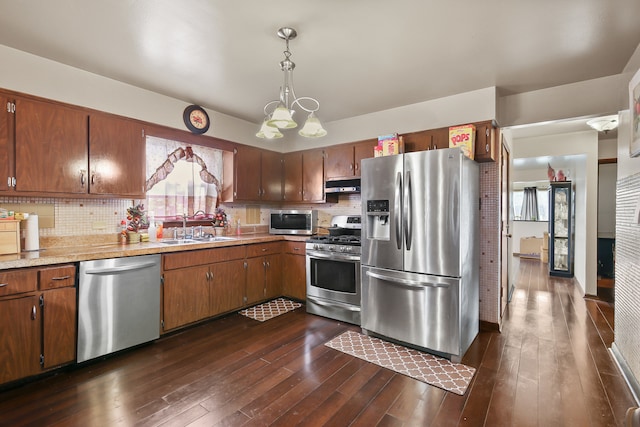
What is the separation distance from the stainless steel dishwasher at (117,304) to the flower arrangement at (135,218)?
0.64m

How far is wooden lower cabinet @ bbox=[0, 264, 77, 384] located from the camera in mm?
2033

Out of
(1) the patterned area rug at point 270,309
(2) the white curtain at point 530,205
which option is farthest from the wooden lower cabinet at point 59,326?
(2) the white curtain at point 530,205

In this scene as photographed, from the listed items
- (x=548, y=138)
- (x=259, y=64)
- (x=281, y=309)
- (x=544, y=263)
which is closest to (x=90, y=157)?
(x=259, y=64)

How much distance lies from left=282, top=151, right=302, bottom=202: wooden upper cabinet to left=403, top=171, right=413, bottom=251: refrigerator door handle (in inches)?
84.4

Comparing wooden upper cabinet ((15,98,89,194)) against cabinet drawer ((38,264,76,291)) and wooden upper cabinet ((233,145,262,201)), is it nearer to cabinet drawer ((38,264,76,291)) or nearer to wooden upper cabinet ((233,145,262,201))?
cabinet drawer ((38,264,76,291))

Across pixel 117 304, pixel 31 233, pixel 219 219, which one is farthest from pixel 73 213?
pixel 219 219

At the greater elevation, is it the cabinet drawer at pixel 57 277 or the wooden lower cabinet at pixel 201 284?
the cabinet drawer at pixel 57 277

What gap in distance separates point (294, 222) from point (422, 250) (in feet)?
6.84

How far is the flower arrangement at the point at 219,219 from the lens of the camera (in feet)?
13.2

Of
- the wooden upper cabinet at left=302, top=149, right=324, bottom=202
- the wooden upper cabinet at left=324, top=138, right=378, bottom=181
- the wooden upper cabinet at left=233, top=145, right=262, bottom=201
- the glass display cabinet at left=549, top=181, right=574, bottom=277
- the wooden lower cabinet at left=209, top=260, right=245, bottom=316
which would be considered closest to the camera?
the wooden lower cabinet at left=209, top=260, right=245, bottom=316

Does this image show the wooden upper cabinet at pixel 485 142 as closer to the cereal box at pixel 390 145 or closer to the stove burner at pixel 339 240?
the cereal box at pixel 390 145

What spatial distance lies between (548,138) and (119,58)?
240 inches

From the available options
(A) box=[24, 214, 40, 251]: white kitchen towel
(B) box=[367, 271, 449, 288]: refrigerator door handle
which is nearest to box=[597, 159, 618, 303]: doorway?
(B) box=[367, 271, 449, 288]: refrigerator door handle

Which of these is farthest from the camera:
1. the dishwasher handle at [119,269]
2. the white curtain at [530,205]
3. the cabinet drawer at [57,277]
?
the white curtain at [530,205]
